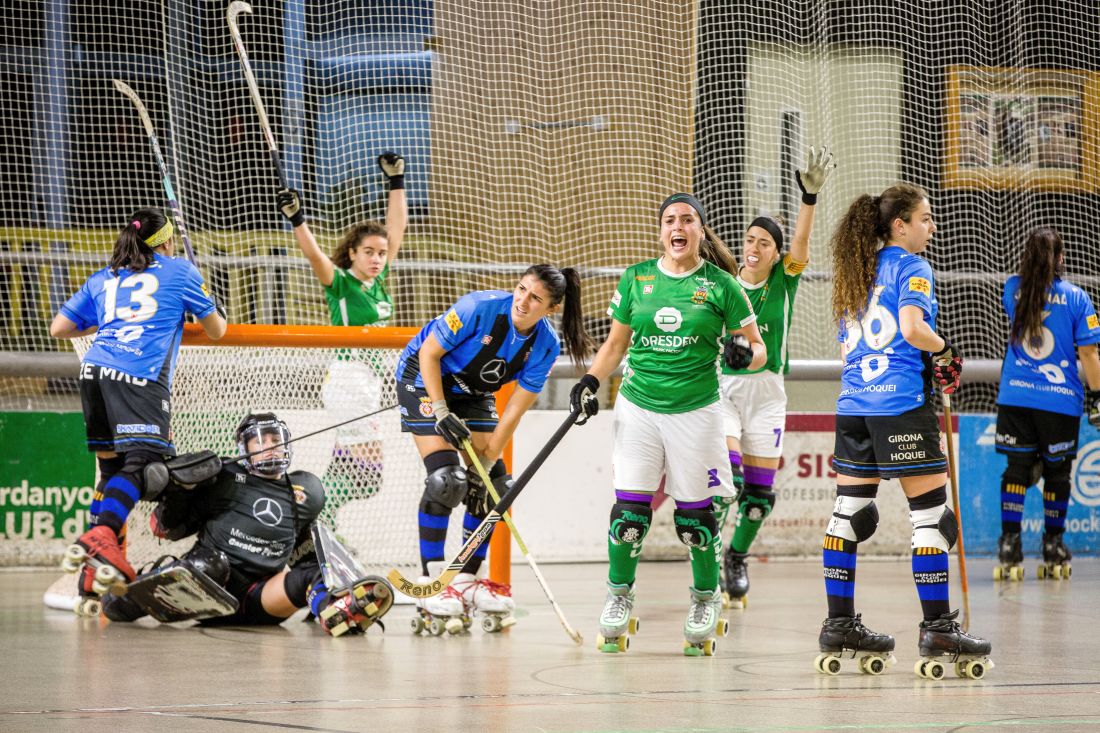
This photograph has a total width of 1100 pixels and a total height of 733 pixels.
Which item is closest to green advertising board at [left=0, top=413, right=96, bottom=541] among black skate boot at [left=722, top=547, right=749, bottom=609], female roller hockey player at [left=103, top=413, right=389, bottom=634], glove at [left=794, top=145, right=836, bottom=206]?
female roller hockey player at [left=103, top=413, right=389, bottom=634]

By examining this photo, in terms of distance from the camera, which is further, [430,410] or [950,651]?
[430,410]

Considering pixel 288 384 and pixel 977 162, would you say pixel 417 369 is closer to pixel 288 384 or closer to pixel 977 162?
pixel 288 384

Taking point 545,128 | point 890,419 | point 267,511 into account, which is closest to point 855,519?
point 890,419

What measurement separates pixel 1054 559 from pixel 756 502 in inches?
92.8

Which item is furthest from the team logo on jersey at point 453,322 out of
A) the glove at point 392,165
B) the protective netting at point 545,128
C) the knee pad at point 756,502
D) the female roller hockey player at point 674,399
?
the protective netting at point 545,128

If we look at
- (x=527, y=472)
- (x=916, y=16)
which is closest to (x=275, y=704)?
(x=527, y=472)

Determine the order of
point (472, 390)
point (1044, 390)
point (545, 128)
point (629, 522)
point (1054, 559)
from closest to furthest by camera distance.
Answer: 1. point (629, 522)
2. point (472, 390)
3. point (1044, 390)
4. point (1054, 559)
5. point (545, 128)

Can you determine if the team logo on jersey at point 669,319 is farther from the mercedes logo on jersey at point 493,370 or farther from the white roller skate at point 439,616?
the white roller skate at point 439,616

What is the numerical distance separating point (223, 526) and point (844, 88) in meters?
5.96

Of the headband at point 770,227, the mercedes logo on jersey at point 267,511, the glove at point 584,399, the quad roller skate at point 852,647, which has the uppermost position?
the headband at point 770,227

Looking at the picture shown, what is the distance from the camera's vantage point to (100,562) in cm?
522

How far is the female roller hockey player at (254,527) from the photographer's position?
541cm

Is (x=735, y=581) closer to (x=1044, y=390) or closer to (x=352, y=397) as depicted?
(x=352, y=397)

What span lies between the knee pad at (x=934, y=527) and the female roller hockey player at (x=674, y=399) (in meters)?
0.69
